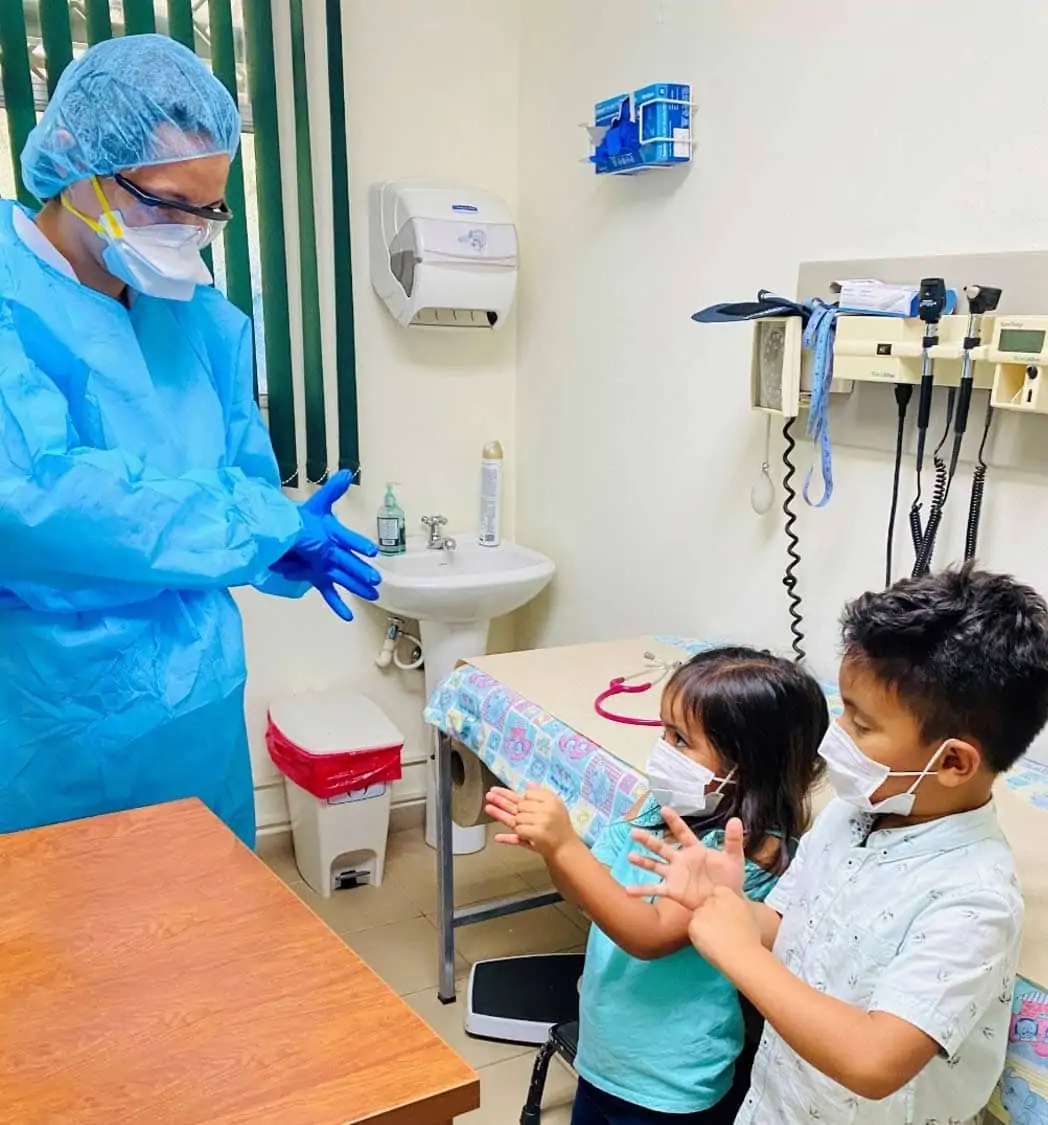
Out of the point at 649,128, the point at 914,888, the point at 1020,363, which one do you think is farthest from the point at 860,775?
the point at 649,128

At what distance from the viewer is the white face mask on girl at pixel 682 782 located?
1.27 meters

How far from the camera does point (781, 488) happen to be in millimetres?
2053

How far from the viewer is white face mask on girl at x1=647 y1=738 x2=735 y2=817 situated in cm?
127

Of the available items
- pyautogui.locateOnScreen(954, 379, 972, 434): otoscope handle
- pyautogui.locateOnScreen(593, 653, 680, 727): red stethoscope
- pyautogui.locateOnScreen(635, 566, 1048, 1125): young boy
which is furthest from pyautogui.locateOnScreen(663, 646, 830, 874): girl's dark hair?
pyautogui.locateOnScreen(954, 379, 972, 434): otoscope handle

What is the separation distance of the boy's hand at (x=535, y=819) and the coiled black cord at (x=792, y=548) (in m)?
0.92

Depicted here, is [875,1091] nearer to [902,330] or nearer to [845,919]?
[845,919]

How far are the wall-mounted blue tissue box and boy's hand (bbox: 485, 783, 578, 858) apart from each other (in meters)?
1.48

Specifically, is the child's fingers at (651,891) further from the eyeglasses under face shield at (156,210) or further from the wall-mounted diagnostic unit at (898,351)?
the eyeglasses under face shield at (156,210)

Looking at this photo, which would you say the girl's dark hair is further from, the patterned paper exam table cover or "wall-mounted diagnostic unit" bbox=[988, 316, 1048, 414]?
"wall-mounted diagnostic unit" bbox=[988, 316, 1048, 414]

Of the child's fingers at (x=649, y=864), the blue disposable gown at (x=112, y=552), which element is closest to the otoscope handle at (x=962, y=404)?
the child's fingers at (x=649, y=864)

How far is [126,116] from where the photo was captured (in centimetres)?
146

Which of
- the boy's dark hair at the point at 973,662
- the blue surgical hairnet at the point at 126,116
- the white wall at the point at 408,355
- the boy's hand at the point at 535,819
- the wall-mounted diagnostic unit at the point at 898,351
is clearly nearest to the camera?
the boy's dark hair at the point at 973,662

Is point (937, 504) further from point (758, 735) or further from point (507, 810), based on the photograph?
point (507, 810)

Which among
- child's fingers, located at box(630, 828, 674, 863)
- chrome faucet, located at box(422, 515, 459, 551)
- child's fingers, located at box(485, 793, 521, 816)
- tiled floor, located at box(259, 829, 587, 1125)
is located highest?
child's fingers, located at box(630, 828, 674, 863)
